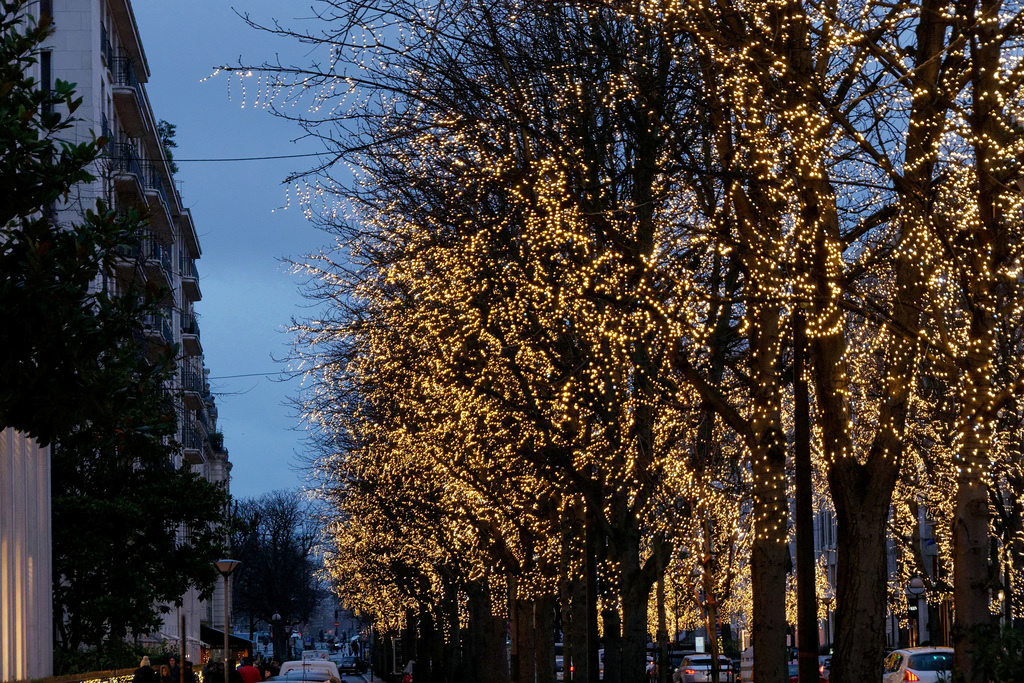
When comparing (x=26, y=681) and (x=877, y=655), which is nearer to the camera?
(x=877, y=655)

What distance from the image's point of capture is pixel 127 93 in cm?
4784

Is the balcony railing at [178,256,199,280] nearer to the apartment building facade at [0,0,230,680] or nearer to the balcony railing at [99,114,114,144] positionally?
the apartment building facade at [0,0,230,680]

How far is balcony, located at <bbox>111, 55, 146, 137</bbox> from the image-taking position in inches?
1884

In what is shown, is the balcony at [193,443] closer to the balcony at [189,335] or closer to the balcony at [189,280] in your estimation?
the balcony at [189,335]

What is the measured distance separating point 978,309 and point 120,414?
888cm

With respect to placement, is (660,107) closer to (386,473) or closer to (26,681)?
(26,681)

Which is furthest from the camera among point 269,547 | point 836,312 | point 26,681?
point 269,547

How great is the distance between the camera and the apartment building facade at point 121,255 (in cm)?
1992

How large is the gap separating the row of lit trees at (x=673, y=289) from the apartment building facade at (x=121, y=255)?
479 cm

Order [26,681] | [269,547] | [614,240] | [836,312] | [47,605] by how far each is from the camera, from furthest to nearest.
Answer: [269,547], [47,605], [26,681], [614,240], [836,312]

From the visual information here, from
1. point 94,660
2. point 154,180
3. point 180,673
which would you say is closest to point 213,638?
point 154,180

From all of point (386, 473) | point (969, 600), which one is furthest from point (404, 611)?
point (969, 600)

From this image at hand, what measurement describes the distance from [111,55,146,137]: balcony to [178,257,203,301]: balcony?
76.3 feet

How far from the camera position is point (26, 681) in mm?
18297
